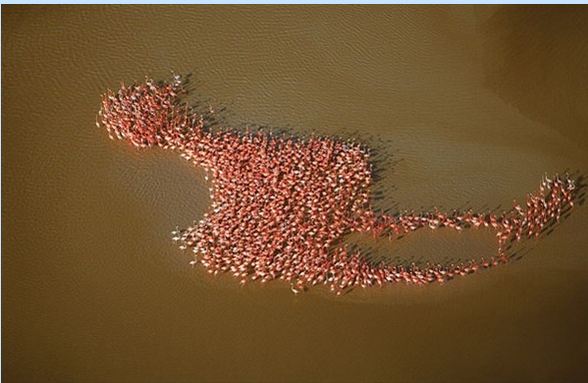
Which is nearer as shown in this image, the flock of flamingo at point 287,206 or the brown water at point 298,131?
the brown water at point 298,131

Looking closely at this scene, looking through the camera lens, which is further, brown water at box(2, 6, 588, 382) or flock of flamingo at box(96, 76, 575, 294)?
flock of flamingo at box(96, 76, 575, 294)

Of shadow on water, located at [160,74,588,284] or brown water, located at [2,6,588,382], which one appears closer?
brown water, located at [2,6,588,382]

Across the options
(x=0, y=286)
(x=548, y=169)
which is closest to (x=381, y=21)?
(x=548, y=169)

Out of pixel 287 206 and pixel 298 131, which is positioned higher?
pixel 298 131

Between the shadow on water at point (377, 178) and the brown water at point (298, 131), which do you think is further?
the shadow on water at point (377, 178)

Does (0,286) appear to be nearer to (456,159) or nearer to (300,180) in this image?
(300,180)
